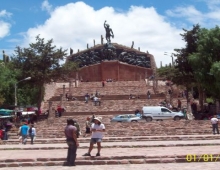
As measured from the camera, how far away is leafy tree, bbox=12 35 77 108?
123 feet

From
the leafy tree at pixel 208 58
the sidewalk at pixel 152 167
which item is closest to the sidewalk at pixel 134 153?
the sidewalk at pixel 152 167

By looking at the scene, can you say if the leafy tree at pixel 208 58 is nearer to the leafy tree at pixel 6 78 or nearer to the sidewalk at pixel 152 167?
the leafy tree at pixel 6 78

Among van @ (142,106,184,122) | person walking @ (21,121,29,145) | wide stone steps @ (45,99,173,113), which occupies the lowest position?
person walking @ (21,121,29,145)

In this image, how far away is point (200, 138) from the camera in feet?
69.1

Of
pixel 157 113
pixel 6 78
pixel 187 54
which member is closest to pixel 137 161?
pixel 157 113

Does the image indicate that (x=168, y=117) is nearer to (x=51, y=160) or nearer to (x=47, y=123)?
(x=47, y=123)

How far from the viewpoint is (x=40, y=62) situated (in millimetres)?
37594

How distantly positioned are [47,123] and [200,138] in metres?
12.9

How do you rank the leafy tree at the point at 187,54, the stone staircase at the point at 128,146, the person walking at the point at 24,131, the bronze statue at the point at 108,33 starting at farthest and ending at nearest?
the bronze statue at the point at 108,33 → the leafy tree at the point at 187,54 → the person walking at the point at 24,131 → the stone staircase at the point at 128,146

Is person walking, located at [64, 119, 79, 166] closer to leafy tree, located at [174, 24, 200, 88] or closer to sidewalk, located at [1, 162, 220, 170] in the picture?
sidewalk, located at [1, 162, 220, 170]

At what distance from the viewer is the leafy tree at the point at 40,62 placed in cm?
3756

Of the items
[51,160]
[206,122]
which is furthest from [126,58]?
[51,160]
